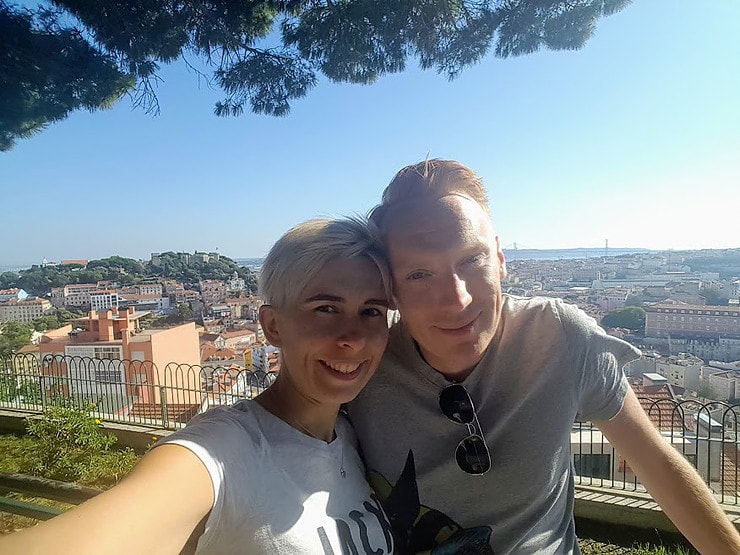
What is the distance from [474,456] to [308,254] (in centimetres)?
48

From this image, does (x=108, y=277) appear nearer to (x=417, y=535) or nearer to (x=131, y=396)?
(x=131, y=396)

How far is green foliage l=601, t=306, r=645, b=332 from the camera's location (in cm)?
223

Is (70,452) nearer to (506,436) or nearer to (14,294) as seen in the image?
(14,294)

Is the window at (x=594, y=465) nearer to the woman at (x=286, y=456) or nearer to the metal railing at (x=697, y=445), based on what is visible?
the metal railing at (x=697, y=445)

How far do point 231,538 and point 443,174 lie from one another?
27.8 inches

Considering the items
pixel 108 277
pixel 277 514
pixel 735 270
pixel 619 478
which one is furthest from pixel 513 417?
pixel 108 277

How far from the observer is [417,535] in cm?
86

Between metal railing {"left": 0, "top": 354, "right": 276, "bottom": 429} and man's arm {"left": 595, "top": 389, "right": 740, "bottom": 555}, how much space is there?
3069mm

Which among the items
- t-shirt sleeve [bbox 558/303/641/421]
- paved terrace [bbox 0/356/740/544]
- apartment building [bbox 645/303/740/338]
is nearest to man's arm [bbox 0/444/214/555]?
t-shirt sleeve [bbox 558/303/641/421]

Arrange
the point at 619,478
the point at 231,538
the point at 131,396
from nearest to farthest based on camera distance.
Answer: the point at 231,538 < the point at 619,478 < the point at 131,396

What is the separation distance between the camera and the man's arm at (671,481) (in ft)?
2.53

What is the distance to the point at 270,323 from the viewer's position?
0.85 m

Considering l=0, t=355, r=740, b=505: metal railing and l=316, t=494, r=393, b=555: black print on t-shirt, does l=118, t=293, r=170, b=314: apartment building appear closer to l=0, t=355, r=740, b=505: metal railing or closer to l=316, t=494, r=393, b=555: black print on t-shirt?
l=0, t=355, r=740, b=505: metal railing

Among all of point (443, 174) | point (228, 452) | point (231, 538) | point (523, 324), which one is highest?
point (443, 174)
